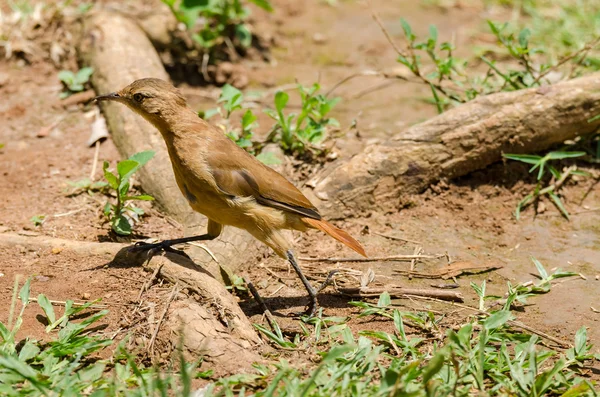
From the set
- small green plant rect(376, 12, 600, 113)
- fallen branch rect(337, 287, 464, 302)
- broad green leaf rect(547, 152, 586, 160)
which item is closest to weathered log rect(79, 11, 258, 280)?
fallen branch rect(337, 287, 464, 302)

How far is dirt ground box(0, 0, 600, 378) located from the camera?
14.7ft

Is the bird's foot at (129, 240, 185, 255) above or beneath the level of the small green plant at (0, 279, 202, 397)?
beneath

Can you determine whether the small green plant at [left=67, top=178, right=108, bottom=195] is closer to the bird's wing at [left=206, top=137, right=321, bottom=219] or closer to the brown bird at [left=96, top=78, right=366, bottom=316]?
the brown bird at [left=96, top=78, right=366, bottom=316]

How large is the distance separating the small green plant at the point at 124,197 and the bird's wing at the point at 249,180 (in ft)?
1.47

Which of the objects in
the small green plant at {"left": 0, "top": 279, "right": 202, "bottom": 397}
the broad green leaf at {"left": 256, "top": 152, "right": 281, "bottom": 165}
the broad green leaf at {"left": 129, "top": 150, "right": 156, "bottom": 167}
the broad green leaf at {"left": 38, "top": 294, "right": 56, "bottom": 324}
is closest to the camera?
the small green plant at {"left": 0, "top": 279, "right": 202, "bottom": 397}

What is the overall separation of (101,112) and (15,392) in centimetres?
399

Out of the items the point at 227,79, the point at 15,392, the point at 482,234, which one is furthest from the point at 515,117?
the point at 15,392

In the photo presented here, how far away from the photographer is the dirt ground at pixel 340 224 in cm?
448

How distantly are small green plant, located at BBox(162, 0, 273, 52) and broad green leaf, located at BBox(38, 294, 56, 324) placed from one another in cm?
422

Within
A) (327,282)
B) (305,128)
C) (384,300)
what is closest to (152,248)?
(327,282)

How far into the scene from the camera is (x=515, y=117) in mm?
5984

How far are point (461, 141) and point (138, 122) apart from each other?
273cm

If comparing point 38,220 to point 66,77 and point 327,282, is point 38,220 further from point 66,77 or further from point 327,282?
point 66,77

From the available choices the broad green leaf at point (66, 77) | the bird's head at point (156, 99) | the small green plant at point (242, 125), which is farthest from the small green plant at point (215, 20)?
the bird's head at point (156, 99)
